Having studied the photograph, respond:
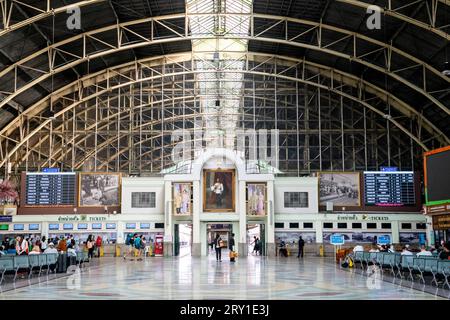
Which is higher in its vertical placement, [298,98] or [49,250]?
[298,98]

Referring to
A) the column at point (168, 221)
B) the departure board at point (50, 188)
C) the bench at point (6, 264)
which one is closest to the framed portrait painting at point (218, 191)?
the column at point (168, 221)

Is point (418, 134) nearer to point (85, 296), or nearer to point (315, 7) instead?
point (315, 7)

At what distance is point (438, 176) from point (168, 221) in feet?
76.1

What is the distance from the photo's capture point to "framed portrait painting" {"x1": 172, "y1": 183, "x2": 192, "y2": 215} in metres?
42.2

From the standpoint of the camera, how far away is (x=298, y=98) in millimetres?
48938

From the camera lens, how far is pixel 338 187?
42969 millimetres

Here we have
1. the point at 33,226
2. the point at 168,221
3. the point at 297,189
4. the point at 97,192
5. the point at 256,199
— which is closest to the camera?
the point at 168,221

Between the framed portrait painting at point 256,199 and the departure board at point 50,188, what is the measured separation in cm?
1378

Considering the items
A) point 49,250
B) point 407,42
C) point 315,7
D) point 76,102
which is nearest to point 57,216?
point 76,102

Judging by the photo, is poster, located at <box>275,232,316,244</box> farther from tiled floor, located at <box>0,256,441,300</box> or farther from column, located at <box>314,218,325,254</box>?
tiled floor, located at <box>0,256,441,300</box>

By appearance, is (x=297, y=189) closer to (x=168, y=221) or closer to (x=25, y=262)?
(x=168, y=221)

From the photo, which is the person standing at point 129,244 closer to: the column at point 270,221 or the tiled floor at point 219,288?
the column at point 270,221

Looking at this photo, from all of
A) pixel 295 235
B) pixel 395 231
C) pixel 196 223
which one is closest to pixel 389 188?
pixel 395 231
